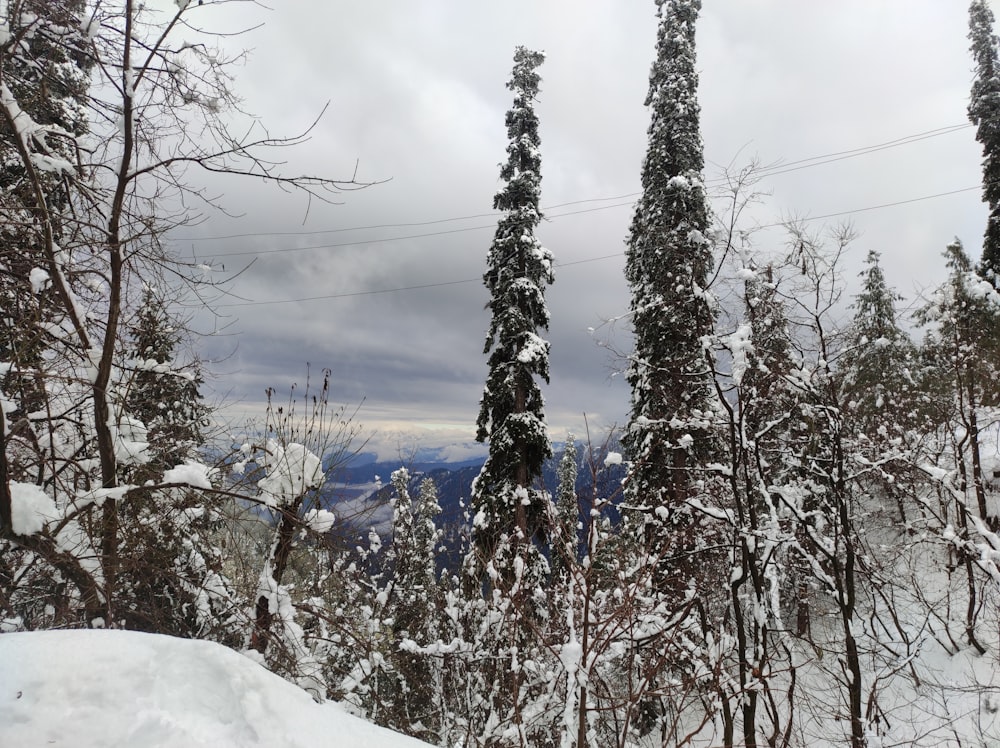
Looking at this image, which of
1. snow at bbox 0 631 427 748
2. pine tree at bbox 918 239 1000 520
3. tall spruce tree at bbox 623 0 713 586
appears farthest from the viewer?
tall spruce tree at bbox 623 0 713 586

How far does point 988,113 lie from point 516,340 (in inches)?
935

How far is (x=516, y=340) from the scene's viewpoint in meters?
12.6

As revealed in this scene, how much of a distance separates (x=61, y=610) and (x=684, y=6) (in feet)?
57.0

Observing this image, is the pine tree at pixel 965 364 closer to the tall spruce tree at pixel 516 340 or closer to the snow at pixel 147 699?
the tall spruce tree at pixel 516 340

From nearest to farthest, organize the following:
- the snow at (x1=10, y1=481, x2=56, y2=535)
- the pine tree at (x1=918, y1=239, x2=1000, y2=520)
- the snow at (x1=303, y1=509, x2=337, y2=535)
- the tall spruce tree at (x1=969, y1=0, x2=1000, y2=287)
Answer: the snow at (x1=10, y1=481, x2=56, y2=535)
the snow at (x1=303, y1=509, x2=337, y2=535)
the pine tree at (x1=918, y1=239, x2=1000, y2=520)
the tall spruce tree at (x1=969, y1=0, x2=1000, y2=287)

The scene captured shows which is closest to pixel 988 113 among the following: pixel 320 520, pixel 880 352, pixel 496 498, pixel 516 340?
pixel 880 352

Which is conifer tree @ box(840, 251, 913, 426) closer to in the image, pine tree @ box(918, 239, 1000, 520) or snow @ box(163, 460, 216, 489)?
pine tree @ box(918, 239, 1000, 520)

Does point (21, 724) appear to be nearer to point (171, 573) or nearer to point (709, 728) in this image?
point (171, 573)

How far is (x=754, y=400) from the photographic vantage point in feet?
19.9

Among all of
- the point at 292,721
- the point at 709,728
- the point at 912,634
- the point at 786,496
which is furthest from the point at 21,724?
the point at 912,634

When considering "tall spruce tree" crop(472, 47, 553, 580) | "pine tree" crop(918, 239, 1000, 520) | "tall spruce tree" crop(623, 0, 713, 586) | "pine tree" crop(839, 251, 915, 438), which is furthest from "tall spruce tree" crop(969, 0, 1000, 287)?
"tall spruce tree" crop(472, 47, 553, 580)

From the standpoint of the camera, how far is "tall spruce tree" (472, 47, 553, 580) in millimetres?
12172

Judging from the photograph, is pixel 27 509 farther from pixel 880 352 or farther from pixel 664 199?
pixel 880 352

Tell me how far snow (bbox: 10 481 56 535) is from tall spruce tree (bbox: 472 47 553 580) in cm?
928
